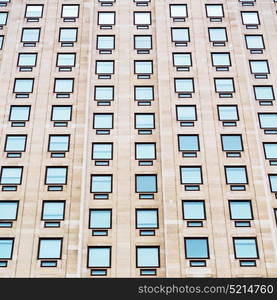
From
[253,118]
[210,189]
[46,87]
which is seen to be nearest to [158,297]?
[210,189]

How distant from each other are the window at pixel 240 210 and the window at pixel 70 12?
824 inches

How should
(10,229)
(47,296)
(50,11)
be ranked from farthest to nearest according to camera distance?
(50,11) → (10,229) → (47,296)

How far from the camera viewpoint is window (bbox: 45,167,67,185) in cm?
3388

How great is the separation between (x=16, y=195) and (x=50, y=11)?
59.4 feet

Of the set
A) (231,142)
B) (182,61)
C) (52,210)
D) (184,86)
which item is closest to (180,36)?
(182,61)

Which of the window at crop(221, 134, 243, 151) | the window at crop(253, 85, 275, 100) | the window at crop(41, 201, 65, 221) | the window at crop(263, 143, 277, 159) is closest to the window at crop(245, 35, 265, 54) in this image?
the window at crop(253, 85, 275, 100)

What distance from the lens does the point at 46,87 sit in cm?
3841

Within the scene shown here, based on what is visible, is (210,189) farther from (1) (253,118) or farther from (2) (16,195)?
(2) (16,195)

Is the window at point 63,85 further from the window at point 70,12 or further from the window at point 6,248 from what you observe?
the window at point 6,248

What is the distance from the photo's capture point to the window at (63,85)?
38312 millimetres

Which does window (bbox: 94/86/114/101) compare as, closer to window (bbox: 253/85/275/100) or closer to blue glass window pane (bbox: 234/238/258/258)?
window (bbox: 253/85/275/100)

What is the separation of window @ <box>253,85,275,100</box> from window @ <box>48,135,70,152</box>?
14.2 meters

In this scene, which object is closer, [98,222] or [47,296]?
[47,296]

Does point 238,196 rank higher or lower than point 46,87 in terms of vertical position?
lower
